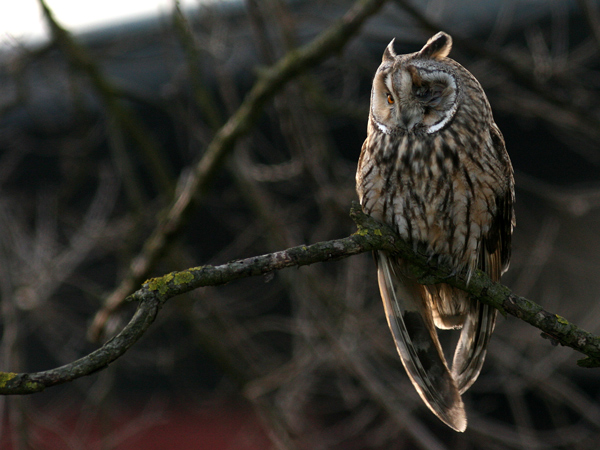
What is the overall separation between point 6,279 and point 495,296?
2893 mm

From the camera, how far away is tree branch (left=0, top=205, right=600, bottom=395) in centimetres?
167

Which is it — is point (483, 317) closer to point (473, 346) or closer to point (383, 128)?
point (473, 346)

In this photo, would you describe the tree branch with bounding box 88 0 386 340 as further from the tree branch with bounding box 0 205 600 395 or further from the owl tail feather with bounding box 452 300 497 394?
the owl tail feather with bounding box 452 300 497 394

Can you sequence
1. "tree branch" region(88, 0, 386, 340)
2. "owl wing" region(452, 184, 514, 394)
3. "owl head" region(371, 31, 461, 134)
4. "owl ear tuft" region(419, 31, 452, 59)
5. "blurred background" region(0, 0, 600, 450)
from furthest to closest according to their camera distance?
"blurred background" region(0, 0, 600, 450), "tree branch" region(88, 0, 386, 340), "owl wing" region(452, 184, 514, 394), "owl ear tuft" region(419, 31, 452, 59), "owl head" region(371, 31, 461, 134)

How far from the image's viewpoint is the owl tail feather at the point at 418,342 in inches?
111

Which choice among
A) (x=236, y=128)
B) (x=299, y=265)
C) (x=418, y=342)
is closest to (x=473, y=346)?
(x=418, y=342)

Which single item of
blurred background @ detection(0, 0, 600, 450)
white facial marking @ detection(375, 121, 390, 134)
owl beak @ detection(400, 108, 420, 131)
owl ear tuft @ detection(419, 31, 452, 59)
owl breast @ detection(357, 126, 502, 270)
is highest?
owl ear tuft @ detection(419, 31, 452, 59)

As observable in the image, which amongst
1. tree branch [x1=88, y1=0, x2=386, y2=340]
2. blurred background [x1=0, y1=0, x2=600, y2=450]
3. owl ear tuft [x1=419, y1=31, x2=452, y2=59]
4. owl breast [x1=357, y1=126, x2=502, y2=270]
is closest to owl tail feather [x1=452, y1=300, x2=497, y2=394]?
owl breast [x1=357, y1=126, x2=502, y2=270]

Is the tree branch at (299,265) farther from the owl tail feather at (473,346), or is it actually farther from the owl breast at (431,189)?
the owl tail feather at (473,346)

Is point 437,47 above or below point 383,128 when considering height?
above

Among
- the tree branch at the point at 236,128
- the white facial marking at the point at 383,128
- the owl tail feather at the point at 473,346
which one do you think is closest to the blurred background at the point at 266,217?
the tree branch at the point at 236,128

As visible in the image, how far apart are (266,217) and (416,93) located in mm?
1842

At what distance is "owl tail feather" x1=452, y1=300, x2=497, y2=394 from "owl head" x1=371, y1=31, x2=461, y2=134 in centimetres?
94

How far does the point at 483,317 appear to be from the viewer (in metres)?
3.08
